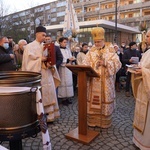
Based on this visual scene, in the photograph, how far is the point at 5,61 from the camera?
4.27 meters

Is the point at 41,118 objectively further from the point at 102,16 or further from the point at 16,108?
the point at 102,16

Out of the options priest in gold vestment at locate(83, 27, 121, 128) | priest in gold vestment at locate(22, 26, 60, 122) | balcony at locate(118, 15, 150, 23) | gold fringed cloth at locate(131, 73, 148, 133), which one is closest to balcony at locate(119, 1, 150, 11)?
balcony at locate(118, 15, 150, 23)

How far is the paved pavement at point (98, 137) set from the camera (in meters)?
3.12

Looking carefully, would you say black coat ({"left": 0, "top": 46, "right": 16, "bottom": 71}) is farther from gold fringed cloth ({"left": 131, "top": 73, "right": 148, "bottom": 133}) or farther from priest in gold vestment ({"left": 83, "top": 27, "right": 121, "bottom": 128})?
gold fringed cloth ({"left": 131, "top": 73, "right": 148, "bottom": 133})

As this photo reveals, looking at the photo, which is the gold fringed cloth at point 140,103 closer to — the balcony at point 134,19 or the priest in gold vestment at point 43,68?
the priest in gold vestment at point 43,68

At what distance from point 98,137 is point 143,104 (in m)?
1.02

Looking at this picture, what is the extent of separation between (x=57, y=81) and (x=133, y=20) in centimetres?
4024

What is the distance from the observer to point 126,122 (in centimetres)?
409

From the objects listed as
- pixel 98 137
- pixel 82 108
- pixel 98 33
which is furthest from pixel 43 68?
pixel 98 137

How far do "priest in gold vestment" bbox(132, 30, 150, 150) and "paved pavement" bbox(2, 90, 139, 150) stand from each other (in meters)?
0.24

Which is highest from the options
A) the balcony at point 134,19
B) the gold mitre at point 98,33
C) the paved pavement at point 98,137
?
the balcony at point 134,19

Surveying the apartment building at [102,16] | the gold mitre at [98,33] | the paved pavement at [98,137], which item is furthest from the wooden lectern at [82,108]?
the apartment building at [102,16]

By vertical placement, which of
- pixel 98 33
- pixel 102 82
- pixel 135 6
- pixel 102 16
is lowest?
pixel 102 82

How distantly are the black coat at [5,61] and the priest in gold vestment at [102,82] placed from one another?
5.67ft
